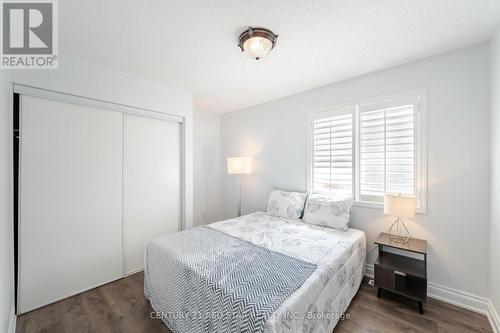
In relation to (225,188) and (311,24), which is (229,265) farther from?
(225,188)

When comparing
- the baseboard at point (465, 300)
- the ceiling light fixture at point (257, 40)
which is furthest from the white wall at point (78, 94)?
the baseboard at point (465, 300)

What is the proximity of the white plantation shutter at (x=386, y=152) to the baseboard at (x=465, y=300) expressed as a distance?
37.5 inches

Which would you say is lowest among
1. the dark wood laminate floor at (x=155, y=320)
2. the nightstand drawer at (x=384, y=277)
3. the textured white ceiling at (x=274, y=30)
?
the dark wood laminate floor at (x=155, y=320)

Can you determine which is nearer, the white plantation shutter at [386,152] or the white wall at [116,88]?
the white wall at [116,88]

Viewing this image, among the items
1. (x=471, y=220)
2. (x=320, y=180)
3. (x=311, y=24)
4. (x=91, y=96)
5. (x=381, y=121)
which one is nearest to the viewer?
(x=311, y=24)

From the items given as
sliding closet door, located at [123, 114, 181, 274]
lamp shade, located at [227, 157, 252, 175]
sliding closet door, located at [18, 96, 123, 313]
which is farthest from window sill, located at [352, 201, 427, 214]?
sliding closet door, located at [18, 96, 123, 313]

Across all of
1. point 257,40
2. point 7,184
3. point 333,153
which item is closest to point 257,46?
point 257,40

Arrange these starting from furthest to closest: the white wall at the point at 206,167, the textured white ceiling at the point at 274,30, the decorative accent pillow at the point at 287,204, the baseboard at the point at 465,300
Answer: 1. the white wall at the point at 206,167
2. the decorative accent pillow at the point at 287,204
3. the baseboard at the point at 465,300
4. the textured white ceiling at the point at 274,30

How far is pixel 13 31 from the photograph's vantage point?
5.31 feet

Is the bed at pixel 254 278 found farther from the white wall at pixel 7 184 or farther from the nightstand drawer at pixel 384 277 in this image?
the white wall at pixel 7 184

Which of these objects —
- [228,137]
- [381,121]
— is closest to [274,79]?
[381,121]

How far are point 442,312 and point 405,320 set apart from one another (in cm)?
42

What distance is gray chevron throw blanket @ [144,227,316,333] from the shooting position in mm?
1163

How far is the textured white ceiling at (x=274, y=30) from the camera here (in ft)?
4.80
